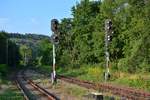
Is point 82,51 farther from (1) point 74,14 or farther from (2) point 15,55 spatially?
(2) point 15,55

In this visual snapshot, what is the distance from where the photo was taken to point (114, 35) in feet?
226

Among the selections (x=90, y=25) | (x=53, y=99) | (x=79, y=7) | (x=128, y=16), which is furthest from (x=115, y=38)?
(x=53, y=99)

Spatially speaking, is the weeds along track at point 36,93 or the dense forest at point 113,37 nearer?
the weeds along track at point 36,93

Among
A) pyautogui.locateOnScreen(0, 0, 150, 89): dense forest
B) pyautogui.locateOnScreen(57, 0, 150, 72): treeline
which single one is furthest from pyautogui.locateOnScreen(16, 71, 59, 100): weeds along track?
pyautogui.locateOnScreen(57, 0, 150, 72): treeline

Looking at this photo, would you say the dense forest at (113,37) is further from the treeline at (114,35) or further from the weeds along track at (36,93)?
the weeds along track at (36,93)

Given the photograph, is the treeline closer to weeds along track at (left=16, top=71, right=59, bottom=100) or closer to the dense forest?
Answer: the dense forest

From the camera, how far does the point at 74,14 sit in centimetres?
9019

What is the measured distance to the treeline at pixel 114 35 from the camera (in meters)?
49.8

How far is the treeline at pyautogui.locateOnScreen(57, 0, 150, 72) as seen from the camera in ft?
163

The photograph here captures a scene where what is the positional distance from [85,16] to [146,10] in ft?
124

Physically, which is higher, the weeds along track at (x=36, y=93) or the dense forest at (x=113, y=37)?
the dense forest at (x=113, y=37)

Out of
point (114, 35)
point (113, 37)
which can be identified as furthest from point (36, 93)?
point (114, 35)

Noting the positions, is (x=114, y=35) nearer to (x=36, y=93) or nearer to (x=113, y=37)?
(x=113, y=37)

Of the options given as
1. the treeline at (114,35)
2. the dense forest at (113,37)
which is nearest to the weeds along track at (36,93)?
the dense forest at (113,37)
